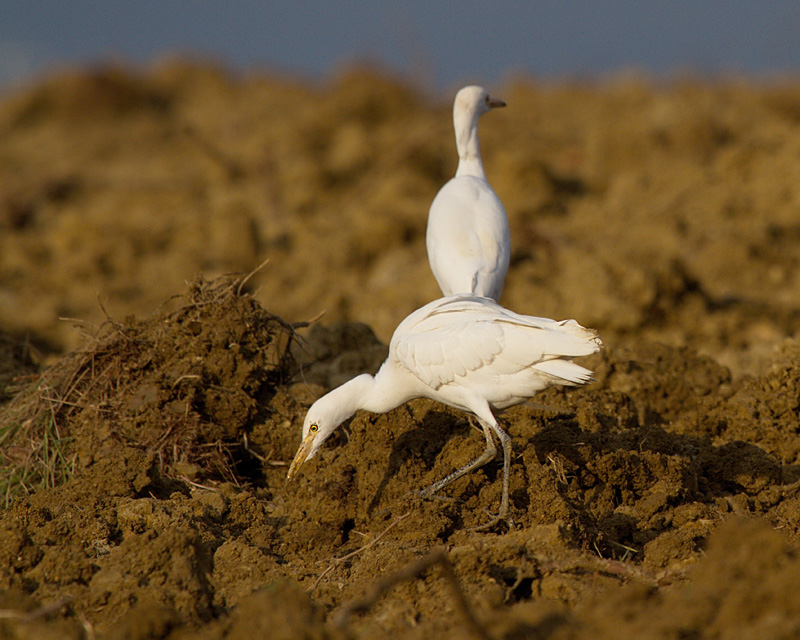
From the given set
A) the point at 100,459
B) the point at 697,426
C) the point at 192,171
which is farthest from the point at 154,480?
the point at 192,171

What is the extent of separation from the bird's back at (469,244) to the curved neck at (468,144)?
82cm

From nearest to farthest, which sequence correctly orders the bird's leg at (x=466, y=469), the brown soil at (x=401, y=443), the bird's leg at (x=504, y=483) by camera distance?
the brown soil at (x=401, y=443) < the bird's leg at (x=504, y=483) < the bird's leg at (x=466, y=469)

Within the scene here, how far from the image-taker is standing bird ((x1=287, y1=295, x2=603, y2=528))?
4.75 m

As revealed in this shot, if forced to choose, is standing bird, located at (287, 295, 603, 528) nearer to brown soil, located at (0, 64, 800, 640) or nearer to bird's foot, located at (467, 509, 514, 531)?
bird's foot, located at (467, 509, 514, 531)

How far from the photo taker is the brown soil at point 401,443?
3.88m

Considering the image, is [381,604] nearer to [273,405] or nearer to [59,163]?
[273,405]

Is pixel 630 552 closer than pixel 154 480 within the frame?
Yes

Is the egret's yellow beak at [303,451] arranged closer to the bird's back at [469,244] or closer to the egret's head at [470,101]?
the bird's back at [469,244]

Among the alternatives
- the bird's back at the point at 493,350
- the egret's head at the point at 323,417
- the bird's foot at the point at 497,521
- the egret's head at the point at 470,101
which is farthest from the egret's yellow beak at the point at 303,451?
the egret's head at the point at 470,101

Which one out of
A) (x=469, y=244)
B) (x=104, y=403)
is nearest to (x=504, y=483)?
(x=469, y=244)

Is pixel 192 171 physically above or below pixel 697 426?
below

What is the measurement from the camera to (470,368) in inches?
194

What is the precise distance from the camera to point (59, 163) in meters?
23.0

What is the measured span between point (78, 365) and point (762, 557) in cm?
437
